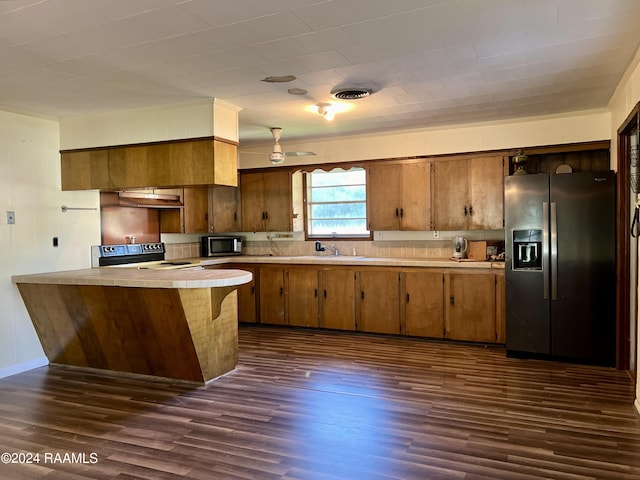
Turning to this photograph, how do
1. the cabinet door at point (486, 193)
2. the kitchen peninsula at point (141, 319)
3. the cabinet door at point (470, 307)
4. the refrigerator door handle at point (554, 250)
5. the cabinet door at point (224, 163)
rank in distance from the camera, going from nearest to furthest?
the kitchen peninsula at point (141, 319) < the cabinet door at point (224, 163) < the refrigerator door handle at point (554, 250) < the cabinet door at point (470, 307) < the cabinet door at point (486, 193)

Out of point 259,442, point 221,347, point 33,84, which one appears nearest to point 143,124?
point 33,84

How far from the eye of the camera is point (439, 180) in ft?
17.9

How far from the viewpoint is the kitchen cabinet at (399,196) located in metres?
5.54

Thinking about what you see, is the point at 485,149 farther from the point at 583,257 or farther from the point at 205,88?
the point at 205,88

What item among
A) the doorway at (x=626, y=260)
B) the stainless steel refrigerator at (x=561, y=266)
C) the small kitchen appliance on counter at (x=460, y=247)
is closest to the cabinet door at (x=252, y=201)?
the small kitchen appliance on counter at (x=460, y=247)

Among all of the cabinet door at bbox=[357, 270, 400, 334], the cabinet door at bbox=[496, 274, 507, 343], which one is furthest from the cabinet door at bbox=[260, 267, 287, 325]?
the cabinet door at bbox=[496, 274, 507, 343]

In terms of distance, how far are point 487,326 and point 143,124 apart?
3966mm

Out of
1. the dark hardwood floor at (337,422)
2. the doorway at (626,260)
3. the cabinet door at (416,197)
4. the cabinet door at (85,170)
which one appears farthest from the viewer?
the cabinet door at (416,197)

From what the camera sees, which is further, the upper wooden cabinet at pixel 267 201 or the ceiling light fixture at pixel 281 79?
the upper wooden cabinet at pixel 267 201

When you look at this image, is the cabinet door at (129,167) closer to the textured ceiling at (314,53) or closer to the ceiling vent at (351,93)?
the textured ceiling at (314,53)

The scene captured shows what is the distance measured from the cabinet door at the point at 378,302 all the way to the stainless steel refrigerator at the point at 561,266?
4.17ft

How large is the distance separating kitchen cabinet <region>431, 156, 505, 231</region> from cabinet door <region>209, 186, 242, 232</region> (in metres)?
2.73

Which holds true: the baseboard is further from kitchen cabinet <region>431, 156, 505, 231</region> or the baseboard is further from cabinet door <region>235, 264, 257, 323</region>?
kitchen cabinet <region>431, 156, 505, 231</region>

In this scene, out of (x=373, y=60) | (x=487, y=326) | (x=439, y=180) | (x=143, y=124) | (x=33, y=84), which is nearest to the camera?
(x=373, y=60)
